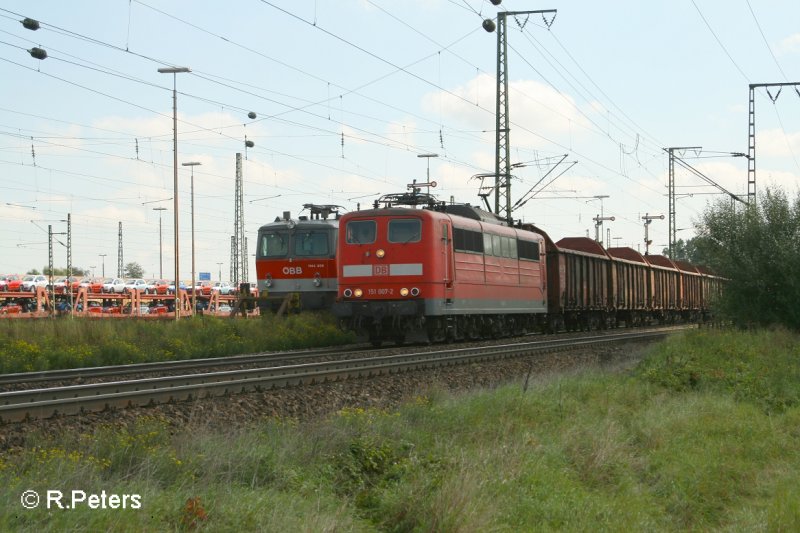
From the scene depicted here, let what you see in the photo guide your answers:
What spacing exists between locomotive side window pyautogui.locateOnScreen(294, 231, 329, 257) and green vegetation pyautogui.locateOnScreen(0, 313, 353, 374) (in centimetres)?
226

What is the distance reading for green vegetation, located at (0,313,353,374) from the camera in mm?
19312

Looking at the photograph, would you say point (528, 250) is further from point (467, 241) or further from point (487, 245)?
point (467, 241)

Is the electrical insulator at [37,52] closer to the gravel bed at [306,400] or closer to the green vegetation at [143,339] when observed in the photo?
the green vegetation at [143,339]

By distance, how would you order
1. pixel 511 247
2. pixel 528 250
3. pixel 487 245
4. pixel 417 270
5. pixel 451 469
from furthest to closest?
pixel 528 250, pixel 511 247, pixel 487 245, pixel 417 270, pixel 451 469

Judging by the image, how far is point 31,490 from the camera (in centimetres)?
643

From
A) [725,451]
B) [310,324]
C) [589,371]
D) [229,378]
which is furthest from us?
[310,324]

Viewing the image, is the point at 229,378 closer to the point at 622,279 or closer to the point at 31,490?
the point at 31,490

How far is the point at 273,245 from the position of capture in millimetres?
31047

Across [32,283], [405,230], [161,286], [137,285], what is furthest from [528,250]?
[161,286]

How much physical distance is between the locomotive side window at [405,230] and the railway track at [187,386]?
3.62 meters

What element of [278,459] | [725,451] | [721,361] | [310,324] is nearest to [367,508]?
[278,459]

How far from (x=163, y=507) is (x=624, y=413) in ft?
29.7

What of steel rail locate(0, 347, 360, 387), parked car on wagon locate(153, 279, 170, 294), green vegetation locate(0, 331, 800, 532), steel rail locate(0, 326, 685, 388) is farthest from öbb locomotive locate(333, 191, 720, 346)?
parked car on wagon locate(153, 279, 170, 294)

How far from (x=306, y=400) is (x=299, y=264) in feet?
56.7
